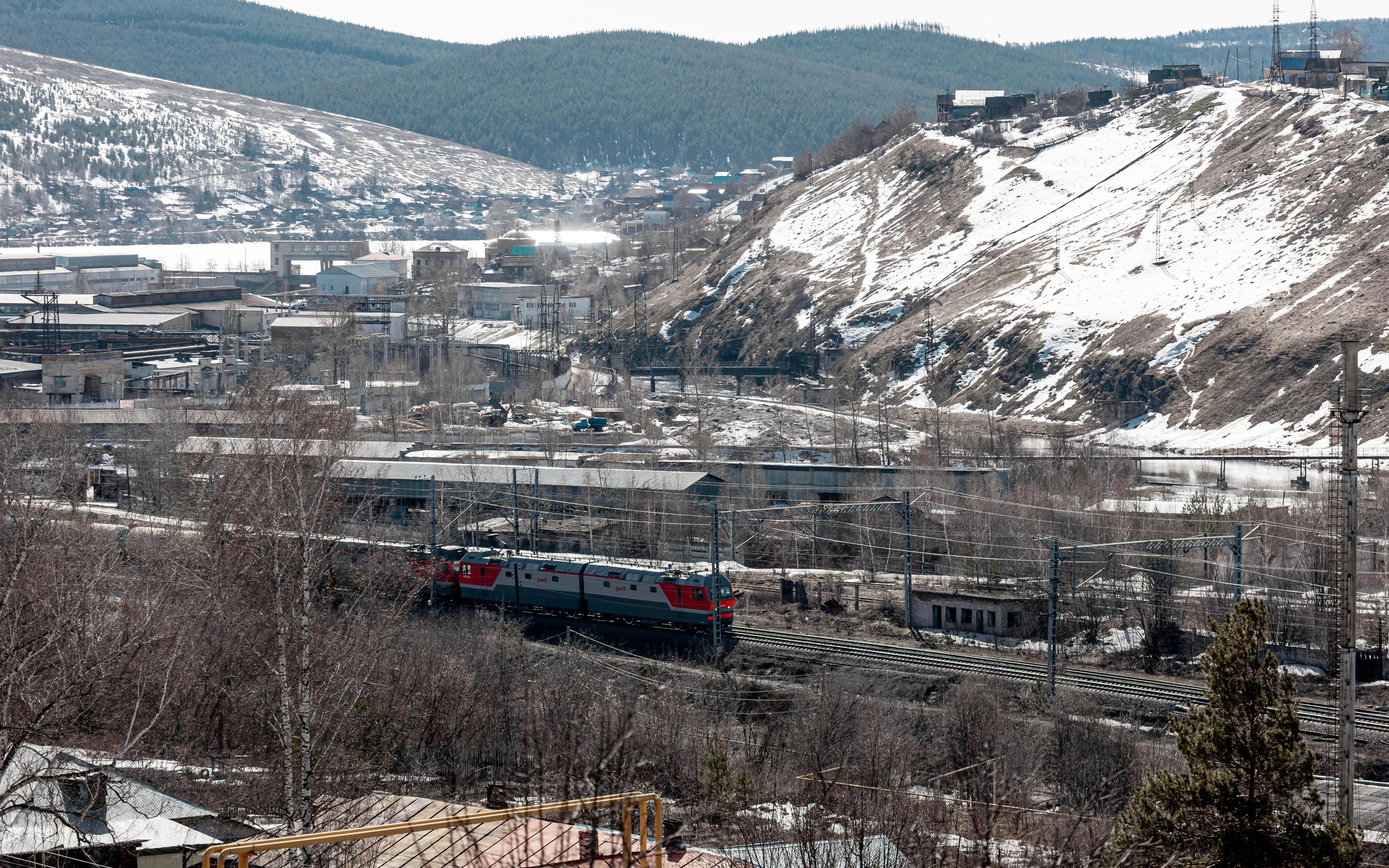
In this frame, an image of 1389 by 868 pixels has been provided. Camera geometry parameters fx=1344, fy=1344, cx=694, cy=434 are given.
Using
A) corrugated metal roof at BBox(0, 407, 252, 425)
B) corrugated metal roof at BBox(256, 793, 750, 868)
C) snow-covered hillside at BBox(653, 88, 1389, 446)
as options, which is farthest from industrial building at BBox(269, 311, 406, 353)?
corrugated metal roof at BBox(256, 793, 750, 868)

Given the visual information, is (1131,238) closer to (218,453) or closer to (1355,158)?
(1355,158)

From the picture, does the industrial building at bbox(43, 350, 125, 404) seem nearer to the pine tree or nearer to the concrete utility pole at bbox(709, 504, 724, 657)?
the concrete utility pole at bbox(709, 504, 724, 657)

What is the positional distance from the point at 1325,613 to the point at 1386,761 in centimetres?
415

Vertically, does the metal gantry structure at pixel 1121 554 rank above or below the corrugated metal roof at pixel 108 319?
below

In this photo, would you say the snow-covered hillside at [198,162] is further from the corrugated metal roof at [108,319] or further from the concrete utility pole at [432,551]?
the concrete utility pole at [432,551]

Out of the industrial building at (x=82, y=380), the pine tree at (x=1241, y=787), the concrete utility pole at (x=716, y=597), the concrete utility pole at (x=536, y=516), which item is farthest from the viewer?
the industrial building at (x=82, y=380)

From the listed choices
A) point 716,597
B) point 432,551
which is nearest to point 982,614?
point 716,597

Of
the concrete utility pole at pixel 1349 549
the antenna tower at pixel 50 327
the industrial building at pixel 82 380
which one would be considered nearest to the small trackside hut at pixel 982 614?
the concrete utility pole at pixel 1349 549

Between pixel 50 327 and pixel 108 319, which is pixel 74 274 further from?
pixel 50 327

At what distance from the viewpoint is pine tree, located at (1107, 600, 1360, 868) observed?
28.3 feet

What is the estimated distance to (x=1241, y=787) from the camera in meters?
8.78

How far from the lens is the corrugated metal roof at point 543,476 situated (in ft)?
98.8

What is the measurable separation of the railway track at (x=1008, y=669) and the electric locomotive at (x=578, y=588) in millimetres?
899

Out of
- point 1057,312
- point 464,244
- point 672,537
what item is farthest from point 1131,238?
point 464,244
